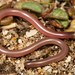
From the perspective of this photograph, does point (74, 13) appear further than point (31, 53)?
Yes

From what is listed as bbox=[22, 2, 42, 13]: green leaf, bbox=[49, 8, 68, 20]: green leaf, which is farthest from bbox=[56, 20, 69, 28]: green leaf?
bbox=[22, 2, 42, 13]: green leaf

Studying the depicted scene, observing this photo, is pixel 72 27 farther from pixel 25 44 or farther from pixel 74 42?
pixel 25 44

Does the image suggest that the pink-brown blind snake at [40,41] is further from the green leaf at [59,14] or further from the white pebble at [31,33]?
the green leaf at [59,14]

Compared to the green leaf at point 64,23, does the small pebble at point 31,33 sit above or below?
below

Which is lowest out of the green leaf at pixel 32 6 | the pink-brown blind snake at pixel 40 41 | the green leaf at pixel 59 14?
the pink-brown blind snake at pixel 40 41

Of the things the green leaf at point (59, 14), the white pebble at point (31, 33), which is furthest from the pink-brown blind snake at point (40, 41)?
the green leaf at point (59, 14)

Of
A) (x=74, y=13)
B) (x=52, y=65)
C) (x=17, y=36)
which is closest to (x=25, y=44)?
(x=17, y=36)

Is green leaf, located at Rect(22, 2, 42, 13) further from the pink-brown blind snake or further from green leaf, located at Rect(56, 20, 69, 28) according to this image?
green leaf, located at Rect(56, 20, 69, 28)

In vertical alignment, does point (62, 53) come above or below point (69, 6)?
below

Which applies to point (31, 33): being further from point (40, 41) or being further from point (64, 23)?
point (64, 23)
